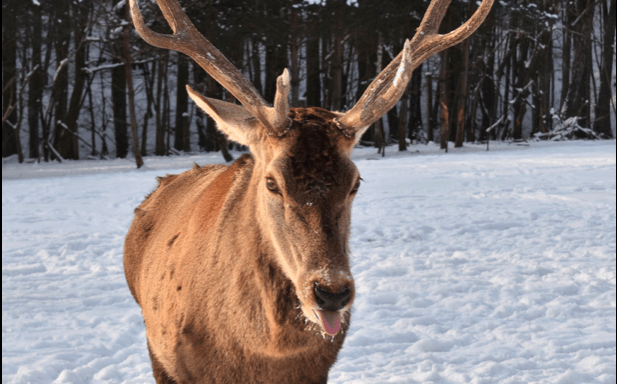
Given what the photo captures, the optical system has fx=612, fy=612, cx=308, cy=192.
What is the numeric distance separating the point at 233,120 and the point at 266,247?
67 cm

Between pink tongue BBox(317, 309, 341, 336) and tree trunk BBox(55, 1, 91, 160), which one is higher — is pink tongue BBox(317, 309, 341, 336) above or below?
below

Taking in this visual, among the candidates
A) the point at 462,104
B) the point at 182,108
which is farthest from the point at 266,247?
the point at 182,108

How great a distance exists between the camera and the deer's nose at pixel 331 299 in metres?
2.38

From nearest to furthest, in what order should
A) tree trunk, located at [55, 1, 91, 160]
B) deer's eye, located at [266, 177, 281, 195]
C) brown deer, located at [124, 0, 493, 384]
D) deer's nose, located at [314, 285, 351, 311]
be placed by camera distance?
deer's nose, located at [314, 285, 351, 311] < brown deer, located at [124, 0, 493, 384] < deer's eye, located at [266, 177, 281, 195] < tree trunk, located at [55, 1, 91, 160]

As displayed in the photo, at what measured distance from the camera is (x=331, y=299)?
238 cm

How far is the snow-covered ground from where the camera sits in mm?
4730

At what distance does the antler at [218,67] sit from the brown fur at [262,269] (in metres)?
0.11

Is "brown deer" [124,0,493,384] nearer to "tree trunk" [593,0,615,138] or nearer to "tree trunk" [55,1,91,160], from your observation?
"tree trunk" [55,1,91,160]

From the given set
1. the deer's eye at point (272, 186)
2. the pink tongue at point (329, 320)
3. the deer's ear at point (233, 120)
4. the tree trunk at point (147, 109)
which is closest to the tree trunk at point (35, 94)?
the tree trunk at point (147, 109)

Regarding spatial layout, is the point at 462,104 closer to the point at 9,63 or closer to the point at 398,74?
the point at 9,63

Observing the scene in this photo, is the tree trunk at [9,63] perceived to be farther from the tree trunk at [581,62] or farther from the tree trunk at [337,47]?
the tree trunk at [581,62]

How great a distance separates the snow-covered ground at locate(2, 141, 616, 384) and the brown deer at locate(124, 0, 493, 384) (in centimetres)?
168

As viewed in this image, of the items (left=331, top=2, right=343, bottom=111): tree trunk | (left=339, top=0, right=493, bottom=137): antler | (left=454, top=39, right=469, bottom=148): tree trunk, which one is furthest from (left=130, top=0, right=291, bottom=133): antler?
(left=454, top=39, right=469, bottom=148): tree trunk

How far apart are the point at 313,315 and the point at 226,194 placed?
1095 millimetres
